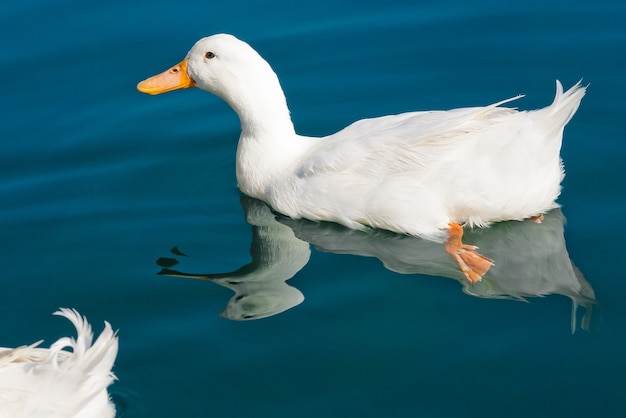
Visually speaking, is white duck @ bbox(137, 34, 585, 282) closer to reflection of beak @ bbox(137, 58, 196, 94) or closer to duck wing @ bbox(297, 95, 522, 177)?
duck wing @ bbox(297, 95, 522, 177)

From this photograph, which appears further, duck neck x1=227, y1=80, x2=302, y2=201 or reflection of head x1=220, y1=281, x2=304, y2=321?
duck neck x1=227, y1=80, x2=302, y2=201

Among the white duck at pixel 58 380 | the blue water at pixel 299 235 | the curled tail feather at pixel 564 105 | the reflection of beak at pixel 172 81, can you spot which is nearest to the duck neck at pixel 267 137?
the blue water at pixel 299 235

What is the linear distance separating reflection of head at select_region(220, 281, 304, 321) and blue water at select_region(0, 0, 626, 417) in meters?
0.01

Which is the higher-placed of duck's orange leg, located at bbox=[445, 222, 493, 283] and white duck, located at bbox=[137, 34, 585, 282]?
white duck, located at bbox=[137, 34, 585, 282]

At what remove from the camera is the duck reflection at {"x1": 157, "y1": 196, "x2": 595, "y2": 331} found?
16.3 ft

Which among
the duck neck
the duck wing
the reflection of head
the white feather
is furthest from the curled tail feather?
the reflection of head

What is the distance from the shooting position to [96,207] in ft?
19.6

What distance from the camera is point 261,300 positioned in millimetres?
5051

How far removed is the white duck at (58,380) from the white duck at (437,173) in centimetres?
196

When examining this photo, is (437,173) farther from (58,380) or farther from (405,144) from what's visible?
(58,380)

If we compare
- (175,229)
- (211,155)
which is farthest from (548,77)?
(175,229)

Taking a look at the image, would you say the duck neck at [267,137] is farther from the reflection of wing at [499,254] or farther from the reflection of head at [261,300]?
the reflection of head at [261,300]

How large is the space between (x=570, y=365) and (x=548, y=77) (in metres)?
3.11

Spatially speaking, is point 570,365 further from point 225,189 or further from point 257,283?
point 225,189
